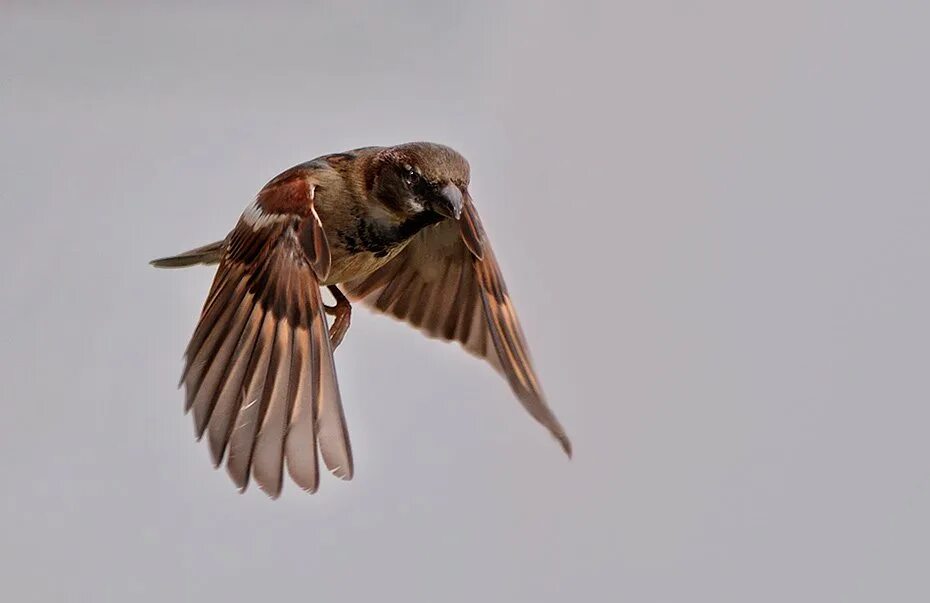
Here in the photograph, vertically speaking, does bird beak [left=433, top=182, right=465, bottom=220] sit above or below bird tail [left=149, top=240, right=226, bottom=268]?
below

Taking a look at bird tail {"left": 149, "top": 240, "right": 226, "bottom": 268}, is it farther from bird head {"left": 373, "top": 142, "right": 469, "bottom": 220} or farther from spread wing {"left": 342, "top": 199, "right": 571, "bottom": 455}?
bird head {"left": 373, "top": 142, "right": 469, "bottom": 220}

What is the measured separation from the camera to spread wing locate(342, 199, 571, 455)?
1.28m

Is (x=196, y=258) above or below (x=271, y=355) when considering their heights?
above

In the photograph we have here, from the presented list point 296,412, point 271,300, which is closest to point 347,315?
point 271,300

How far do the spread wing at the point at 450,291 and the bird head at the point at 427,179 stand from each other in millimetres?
89

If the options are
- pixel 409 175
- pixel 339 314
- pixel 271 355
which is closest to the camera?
pixel 271 355

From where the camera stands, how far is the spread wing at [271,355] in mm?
908

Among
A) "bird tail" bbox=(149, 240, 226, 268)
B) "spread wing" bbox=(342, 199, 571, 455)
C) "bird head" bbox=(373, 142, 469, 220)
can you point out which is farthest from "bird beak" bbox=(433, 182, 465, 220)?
"bird tail" bbox=(149, 240, 226, 268)

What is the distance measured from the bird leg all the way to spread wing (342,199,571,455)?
0.19ft

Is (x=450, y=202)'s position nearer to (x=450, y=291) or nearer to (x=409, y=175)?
(x=409, y=175)

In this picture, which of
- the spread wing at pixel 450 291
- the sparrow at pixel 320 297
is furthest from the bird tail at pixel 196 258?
the spread wing at pixel 450 291

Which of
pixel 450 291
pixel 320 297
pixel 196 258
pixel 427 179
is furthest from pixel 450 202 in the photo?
pixel 196 258

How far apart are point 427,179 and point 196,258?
0.42m

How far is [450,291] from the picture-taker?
54.2 inches
